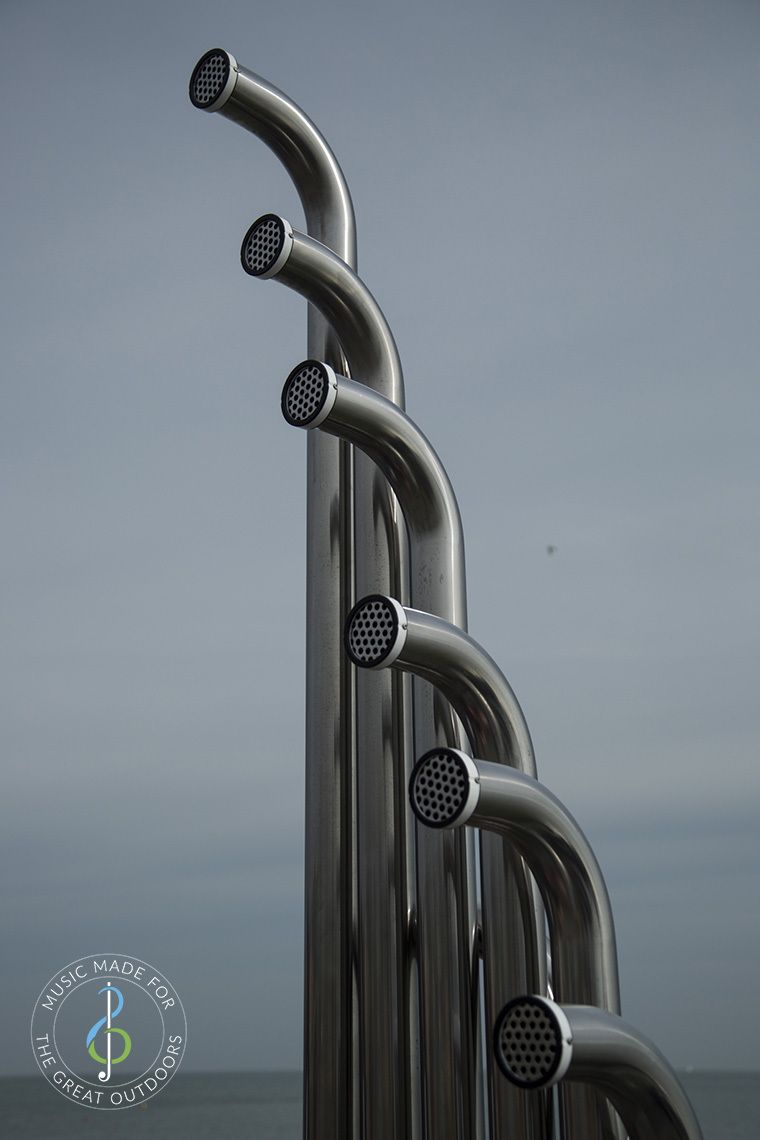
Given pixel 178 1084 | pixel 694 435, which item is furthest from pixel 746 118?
pixel 178 1084

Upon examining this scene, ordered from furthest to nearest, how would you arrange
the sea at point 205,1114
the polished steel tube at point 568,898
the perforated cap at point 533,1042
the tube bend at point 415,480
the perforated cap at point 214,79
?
the sea at point 205,1114, the perforated cap at point 214,79, the tube bend at point 415,480, the polished steel tube at point 568,898, the perforated cap at point 533,1042

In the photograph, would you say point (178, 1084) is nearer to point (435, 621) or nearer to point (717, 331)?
point (717, 331)

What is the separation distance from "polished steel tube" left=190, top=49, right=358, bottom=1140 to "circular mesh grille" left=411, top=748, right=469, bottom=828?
0.64 ft

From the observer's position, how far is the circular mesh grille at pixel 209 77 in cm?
82

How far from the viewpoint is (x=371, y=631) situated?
2.06 feet

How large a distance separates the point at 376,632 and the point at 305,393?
15 centimetres

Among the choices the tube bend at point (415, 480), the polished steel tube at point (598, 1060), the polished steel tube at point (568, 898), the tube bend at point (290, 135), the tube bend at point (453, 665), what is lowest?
the polished steel tube at point (598, 1060)

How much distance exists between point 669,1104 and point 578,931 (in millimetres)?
88

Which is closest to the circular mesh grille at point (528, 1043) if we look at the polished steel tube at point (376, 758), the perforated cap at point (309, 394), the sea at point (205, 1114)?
the polished steel tube at point (376, 758)

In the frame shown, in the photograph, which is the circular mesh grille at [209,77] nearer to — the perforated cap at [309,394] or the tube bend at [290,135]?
the tube bend at [290,135]

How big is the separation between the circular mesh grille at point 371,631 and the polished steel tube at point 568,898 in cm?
6

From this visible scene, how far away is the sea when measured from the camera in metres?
20.1

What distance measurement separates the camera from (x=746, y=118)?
2625mm

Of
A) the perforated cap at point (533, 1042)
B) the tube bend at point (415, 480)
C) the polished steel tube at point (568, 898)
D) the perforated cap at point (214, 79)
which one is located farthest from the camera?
the perforated cap at point (214, 79)
